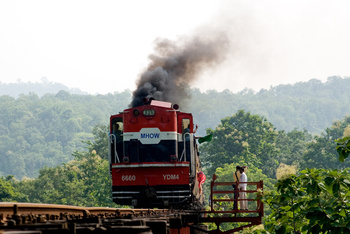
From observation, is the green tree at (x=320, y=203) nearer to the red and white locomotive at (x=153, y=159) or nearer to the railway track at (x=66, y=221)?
the railway track at (x=66, y=221)

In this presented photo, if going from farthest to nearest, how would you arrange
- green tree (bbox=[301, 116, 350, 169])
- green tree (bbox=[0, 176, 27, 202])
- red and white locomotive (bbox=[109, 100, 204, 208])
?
A: green tree (bbox=[301, 116, 350, 169]) → green tree (bbox=[0, 176, 27, 202]) → red and white locomotive (bbox=[109, 100, 204, 208])

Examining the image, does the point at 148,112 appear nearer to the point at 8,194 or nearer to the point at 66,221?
the point at 66,221

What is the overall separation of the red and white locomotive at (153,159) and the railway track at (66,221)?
23.2 ft

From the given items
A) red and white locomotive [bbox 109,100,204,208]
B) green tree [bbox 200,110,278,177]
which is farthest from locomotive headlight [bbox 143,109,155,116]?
green tree [bbox 200,110,278,177]

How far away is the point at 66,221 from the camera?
724 cm

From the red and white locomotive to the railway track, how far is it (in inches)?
279

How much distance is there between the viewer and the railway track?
591cm

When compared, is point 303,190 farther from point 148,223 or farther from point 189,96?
point 189,96

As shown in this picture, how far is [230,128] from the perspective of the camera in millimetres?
92438

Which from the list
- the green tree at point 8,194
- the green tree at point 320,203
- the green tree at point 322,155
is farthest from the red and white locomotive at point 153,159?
the green tree at point 322,155

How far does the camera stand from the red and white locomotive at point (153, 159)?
2009 cm

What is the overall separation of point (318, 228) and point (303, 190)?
79.3 inches

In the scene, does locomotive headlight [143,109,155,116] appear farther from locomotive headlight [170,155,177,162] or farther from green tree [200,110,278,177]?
green tree [200,110,278,177]

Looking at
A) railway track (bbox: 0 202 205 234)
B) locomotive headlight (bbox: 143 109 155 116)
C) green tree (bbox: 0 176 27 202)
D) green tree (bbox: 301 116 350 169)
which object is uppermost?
green tree (bbox: 301 116 350 169)
